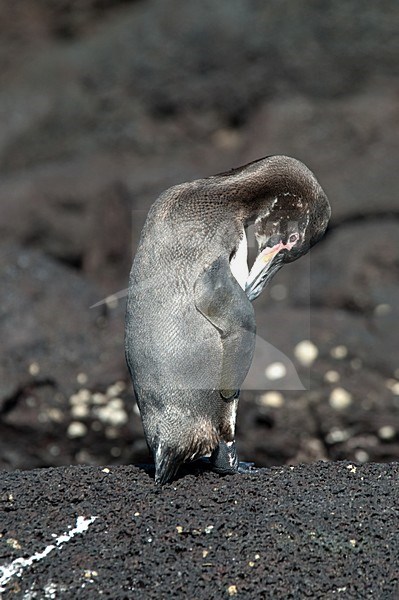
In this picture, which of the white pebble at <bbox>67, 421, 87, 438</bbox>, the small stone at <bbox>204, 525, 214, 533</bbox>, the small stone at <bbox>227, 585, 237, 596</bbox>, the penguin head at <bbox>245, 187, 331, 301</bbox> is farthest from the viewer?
the white pebble at <bbox>67, 421, 87, 438</bbox>

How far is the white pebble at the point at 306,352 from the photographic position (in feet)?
24.6

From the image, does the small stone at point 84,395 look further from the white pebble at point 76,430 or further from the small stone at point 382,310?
the small stone at point 382,310

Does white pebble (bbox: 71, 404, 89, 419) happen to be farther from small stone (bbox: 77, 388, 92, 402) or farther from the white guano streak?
the white guano streak

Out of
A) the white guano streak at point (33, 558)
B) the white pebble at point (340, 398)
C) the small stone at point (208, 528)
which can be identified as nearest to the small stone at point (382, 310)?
the white pebble at point (340, 398)

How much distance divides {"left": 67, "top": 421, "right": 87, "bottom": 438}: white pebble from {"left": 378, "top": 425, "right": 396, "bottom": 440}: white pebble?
187cm

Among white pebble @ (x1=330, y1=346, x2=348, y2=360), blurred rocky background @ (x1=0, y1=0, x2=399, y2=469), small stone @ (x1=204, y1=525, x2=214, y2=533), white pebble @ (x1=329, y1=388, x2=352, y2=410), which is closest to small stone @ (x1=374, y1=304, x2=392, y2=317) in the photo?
blurred rocky background @ (x1=0, y1=0, x2=399, y2=469)

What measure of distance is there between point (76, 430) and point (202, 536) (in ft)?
11.4

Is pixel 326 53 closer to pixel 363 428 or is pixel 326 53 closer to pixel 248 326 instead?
pixel 363 428

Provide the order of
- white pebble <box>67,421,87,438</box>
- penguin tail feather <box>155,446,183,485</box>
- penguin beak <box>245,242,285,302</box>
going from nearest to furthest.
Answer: penguin tail feather <box>155,446,183,485</box> < penguin beak <box>245,242,285,302</box> < white pebble <box>67,421,87,438</box>

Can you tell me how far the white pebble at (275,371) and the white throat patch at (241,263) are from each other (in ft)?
8.50

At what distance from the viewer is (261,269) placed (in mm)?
4543

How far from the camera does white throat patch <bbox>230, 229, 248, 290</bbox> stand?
436cm

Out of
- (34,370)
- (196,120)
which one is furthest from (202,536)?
(196,120)

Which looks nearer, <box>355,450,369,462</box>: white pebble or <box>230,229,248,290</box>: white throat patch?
<box>230,229,248,290</box>: white throat patch
